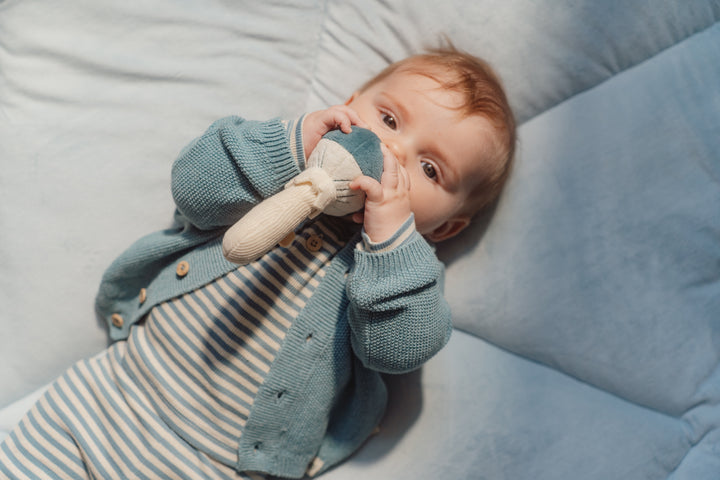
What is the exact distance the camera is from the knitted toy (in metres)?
0.78

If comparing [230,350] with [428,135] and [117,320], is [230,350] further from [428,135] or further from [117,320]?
[428,135]

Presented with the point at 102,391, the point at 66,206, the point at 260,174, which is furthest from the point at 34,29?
the point at 102,391

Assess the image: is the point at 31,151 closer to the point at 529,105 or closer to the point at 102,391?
the point at 102,391

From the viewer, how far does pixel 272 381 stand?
0.99 meters

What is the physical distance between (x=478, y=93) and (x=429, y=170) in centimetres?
16

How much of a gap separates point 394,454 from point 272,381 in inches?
12.9

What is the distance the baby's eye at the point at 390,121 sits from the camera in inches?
40.2

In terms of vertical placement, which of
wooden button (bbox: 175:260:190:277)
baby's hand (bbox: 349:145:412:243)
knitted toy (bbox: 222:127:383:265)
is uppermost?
knitted toy (bbox: 222:127:383:265)

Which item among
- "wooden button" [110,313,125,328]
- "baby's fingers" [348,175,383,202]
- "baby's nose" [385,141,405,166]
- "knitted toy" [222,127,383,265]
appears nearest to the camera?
"knitted toy" [222,127,383,265]

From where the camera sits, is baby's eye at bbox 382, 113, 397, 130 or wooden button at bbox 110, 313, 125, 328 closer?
baby's eye at bbox 382, 113, 397, 130

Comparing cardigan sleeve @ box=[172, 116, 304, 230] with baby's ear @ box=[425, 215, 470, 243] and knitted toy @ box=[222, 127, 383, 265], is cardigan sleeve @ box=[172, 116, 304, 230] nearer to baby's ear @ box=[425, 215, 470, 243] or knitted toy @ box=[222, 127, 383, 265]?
knitted toy @ box=[222, 127, 383, 265]

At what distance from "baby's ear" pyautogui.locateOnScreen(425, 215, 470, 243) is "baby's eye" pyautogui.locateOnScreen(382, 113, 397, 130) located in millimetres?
239

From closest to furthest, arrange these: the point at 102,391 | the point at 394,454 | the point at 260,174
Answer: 1. the point at 260,174
2. the point at 102,391
3. the point at 394,454

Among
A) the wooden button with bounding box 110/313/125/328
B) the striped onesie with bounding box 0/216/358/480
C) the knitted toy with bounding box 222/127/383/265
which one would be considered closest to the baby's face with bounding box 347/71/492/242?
the knitted toy with bounding box 222/127/383/265
